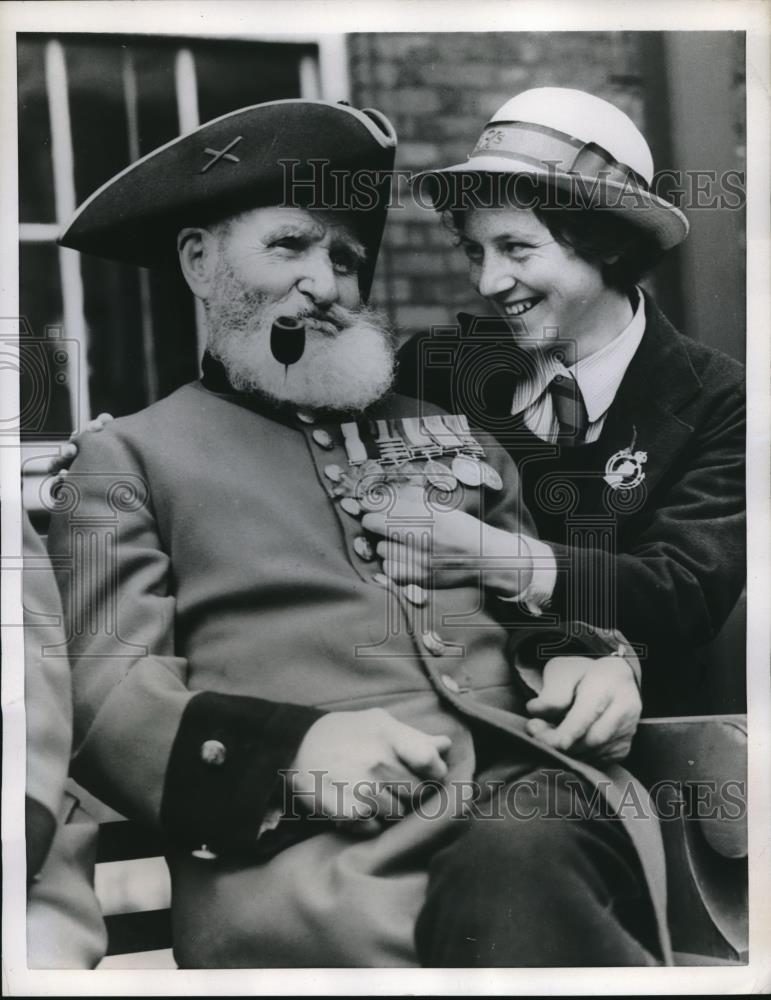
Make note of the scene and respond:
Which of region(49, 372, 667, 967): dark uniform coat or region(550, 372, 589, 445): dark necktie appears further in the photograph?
region(550, 372, 589, 445): dark necktie

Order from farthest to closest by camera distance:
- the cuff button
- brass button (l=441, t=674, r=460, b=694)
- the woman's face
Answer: the woman's face, brass button (l=441, t=674, r=460, b=694), the cuff button

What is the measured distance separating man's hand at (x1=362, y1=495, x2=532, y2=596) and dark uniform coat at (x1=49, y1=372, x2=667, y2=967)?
0.18ft

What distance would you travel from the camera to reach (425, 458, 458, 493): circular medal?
2500 millimetres

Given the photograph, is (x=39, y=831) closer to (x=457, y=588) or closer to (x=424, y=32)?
(x=457, y=588)

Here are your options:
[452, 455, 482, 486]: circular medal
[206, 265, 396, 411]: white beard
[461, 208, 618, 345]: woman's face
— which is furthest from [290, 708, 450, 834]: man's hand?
[461, 208, 618, 345]: woman's face

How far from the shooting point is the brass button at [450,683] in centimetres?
241

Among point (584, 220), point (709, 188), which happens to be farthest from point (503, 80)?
point (709, 188)

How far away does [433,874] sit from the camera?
2.37m

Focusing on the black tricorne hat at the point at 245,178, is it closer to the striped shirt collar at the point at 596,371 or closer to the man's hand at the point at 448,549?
the striped shirt collar at the point at 596,371

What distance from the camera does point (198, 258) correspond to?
2.48 m

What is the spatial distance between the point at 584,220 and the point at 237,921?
5.80ft

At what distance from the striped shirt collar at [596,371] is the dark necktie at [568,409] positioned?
0.04ft

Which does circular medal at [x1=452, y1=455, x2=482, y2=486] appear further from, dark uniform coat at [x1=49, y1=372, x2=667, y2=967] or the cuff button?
the cuff button

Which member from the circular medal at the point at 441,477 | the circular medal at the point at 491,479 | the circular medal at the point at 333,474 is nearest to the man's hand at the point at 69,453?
the circular medal at the point at 333,474
